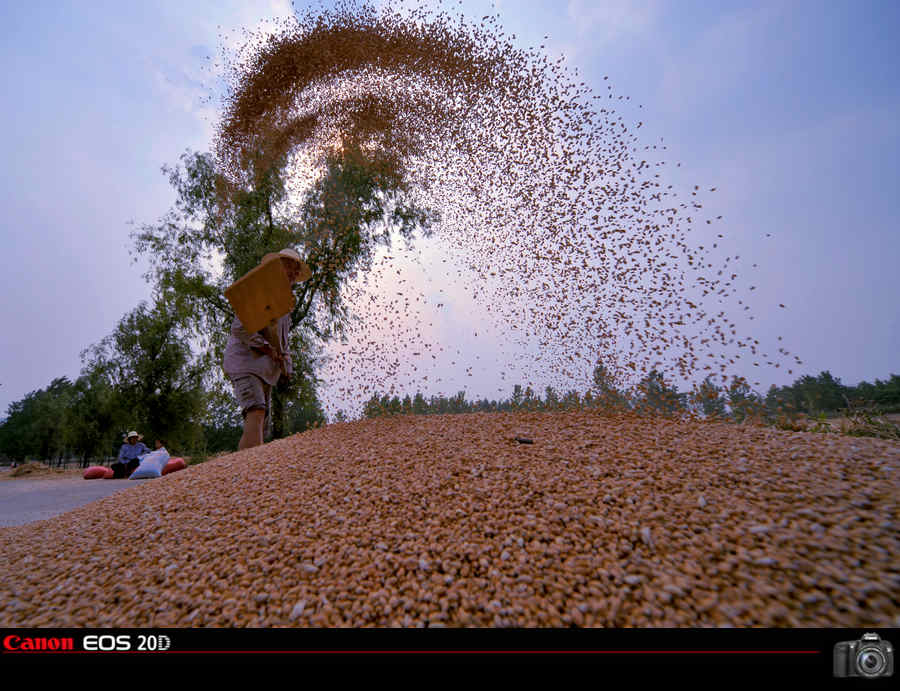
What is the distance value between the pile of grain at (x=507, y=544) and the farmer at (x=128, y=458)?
24.6 ft

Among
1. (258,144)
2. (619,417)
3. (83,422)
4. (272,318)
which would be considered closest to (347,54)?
(258,144)

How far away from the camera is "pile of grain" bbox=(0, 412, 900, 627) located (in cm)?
137

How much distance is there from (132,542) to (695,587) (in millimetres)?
3103
